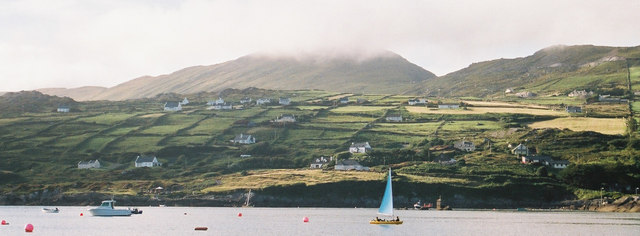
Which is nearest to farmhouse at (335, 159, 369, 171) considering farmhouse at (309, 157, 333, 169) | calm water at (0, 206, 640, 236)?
farmhouse at (309, 157, 333, 169)

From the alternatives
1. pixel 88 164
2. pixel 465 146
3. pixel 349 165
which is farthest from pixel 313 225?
pixel 88 164

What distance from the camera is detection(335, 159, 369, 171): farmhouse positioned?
16788 cm

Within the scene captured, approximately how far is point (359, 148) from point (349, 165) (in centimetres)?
1464

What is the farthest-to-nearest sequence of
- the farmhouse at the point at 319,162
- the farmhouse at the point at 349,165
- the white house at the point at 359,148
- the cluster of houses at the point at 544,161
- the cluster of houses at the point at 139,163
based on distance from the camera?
the white house at the point at 359,148, the cluster of houses at the point at 139,163, the farmhouse at the point at 319,162, the farmhouse at the point at 349,165, the cluster of houses at the point at 544,161

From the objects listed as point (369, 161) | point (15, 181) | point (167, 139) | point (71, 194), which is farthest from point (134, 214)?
point (167, 139)

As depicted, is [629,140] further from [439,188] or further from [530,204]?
[439,188]

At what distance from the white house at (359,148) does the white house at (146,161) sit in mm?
44889

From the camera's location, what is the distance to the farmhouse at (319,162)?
172750mm

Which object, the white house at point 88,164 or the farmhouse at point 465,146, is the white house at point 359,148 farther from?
the white house at point 88,164

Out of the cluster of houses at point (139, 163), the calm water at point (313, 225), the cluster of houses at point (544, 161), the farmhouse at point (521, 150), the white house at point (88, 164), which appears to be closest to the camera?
the calm water at point (313, 225)

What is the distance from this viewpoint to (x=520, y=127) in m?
196

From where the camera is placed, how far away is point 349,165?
168m

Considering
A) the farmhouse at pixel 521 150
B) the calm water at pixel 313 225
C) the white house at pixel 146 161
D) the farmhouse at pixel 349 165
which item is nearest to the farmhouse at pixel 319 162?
the farmhouse at pixel 349 165

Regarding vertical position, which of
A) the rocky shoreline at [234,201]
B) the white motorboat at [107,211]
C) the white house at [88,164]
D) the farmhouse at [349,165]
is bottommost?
the rocky shoreline at [234,201]
